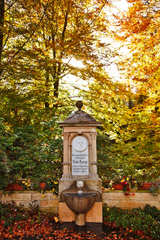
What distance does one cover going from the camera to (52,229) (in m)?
4.41

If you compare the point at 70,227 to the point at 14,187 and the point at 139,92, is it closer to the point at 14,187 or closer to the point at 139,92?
the point at 14,187

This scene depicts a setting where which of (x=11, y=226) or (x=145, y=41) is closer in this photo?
(x=11, y=226)

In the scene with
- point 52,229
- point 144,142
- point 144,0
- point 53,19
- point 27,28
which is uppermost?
point 144,0

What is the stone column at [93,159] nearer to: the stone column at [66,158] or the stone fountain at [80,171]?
the stone fountain at [80,171]

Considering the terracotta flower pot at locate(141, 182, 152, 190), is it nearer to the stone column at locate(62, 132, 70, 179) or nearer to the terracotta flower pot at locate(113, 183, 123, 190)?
the terracotta flower pot at locate(113, 183, 123, 190)

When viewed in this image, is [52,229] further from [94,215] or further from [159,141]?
[159,141]

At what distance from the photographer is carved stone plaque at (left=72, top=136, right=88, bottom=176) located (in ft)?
15.8

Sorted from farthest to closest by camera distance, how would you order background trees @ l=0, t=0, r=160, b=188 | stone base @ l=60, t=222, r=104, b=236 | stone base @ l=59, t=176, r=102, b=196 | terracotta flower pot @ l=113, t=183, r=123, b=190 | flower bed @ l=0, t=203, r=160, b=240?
background trees @ l=0, t=0, r=160, b=188, terracotta flower pot @ l=113, t=183, r=123, b=190, stone base @ l=59, t=176, r=102, b=196, stone base @ l=60, t=222, r=104, b=236, flower bed @ l=0, t=203, r=160, b=240

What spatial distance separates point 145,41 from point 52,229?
6.22 metres

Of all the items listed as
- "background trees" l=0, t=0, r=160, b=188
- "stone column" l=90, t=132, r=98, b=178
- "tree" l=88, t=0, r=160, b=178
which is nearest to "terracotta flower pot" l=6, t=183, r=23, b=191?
"background trees" l=0, t=0, r=160, b=188

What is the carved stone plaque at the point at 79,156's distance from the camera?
4809 millimetres

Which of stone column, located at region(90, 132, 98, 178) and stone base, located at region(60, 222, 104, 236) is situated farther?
stone column, located at region(90, 132, 98, 178)

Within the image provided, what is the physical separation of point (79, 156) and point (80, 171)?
36cm

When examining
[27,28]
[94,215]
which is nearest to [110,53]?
[27,28]
